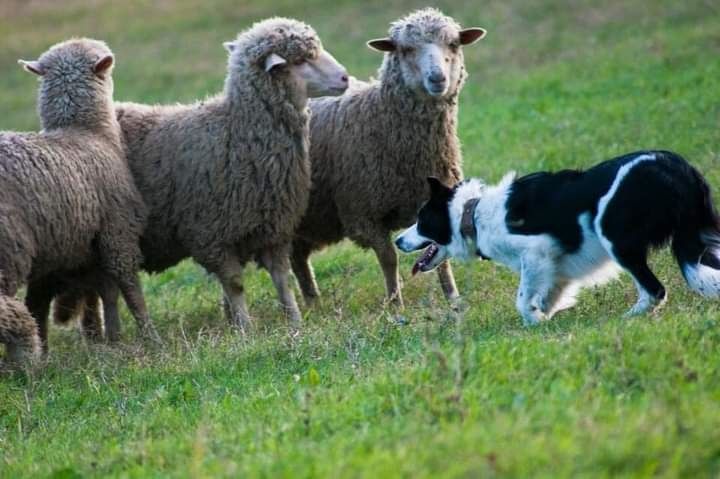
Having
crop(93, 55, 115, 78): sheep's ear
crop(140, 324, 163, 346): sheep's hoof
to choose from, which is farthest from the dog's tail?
→ crop(93, 55, 115, 78): sheep's ear

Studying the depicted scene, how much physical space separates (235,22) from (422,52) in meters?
19.1

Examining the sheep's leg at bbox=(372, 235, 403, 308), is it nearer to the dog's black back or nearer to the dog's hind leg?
the dog's black back

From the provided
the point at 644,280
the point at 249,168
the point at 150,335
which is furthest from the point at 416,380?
the point at 249,168

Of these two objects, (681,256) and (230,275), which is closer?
(681,256)

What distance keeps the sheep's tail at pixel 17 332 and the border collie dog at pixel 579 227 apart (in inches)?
108

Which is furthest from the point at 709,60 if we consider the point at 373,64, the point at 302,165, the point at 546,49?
the point at 302,165

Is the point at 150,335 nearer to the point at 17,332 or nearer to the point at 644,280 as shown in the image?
the point at 17,332

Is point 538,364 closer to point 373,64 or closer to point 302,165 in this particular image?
point 302,165

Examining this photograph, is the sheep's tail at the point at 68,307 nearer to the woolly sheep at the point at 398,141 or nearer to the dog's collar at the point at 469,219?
the woolly sheep at the point at 398,141

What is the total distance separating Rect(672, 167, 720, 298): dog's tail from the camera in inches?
267

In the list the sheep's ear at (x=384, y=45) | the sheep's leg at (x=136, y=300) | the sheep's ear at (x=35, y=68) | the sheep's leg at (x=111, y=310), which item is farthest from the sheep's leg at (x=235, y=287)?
the sheep's ear at (x=35, y=68)

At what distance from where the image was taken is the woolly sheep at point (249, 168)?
9328 millimetres

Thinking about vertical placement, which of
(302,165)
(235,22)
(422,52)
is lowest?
(235,22)

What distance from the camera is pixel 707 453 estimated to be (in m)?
4.50
